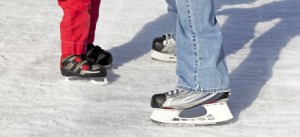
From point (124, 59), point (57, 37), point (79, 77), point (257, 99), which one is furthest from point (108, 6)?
point (257, 99)

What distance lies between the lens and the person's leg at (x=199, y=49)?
3.24m

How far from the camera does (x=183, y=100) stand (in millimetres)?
3408

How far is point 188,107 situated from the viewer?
3.44 metres

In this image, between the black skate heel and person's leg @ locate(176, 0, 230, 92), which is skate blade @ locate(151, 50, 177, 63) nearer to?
the black skate heel

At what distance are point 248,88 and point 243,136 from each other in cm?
68

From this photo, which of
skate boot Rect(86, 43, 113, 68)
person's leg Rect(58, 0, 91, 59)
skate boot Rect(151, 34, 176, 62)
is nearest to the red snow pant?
person's leg Rect(58, 0, 91, 59)

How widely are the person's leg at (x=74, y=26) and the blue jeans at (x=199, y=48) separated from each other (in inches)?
29.4

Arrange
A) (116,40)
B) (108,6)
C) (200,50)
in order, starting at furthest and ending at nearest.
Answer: (108,6) < (116,40) < (200,50)

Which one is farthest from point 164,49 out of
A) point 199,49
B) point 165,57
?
point 199,49

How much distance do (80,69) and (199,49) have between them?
2.98 ft

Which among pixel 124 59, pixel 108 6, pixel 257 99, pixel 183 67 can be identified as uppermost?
pixel 183 67

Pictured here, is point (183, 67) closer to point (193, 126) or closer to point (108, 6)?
point (193, 126)

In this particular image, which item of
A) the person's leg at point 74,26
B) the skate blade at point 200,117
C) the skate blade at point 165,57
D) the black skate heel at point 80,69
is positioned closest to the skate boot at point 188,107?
the skate blade at point 200,117

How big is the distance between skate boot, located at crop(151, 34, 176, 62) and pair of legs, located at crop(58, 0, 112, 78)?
47 cm
